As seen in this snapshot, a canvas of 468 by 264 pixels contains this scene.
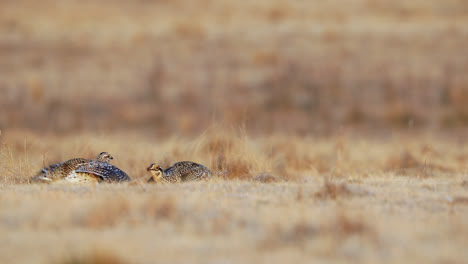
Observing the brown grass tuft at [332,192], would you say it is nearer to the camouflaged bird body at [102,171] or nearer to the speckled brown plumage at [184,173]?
the speckled brown plumage at [184,173]

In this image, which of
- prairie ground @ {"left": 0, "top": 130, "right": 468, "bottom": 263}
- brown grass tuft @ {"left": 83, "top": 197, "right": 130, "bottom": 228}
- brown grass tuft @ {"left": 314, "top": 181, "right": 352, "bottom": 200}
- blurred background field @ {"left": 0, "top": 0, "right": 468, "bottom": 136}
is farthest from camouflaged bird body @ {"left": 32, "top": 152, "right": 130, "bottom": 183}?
blurred background field @ {"left": 0, "top": 0, "right": 468, "bottom": 136}

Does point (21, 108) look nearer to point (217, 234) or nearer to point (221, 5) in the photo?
point (221, 5)

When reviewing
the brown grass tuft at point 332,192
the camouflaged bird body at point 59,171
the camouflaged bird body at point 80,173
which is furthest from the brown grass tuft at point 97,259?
the camouflaged bird body at point 59,171

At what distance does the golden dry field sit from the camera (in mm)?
5797

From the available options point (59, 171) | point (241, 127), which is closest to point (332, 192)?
point (59, 171)

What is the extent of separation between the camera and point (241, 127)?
17.3 m

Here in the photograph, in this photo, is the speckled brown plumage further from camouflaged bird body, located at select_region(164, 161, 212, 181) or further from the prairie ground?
the prairie ground

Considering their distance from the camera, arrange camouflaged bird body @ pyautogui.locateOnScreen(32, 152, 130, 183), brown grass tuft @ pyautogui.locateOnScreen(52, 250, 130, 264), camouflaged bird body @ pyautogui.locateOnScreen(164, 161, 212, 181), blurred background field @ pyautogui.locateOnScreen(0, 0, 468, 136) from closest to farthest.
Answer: brown grass tuft @ pyautogui.locateOnScreen(52, 250, 130, 264)
camouflaged bird body @ pyautogui.locateOnScreen(32, 152, 130, 183)
camouflaged bird body @ pyautogui.locateOnScreen(164, 161, 212, 181)
blurred background field @ pyautogui.locateOnScreen(0, 0, 468, 136)

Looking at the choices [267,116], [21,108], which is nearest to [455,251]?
[267,116]

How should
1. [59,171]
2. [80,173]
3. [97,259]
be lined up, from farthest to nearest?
[59,171] < [80,173] < [97,259]

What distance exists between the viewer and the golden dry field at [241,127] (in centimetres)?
580

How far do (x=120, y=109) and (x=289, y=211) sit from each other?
15.1 meters

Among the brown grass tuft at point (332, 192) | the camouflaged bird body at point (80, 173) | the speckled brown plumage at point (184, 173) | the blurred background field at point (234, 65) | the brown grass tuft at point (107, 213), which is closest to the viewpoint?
the brown grass tuft at point (107, 213)

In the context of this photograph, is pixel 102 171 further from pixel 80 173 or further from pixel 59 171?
pixel 59 171
